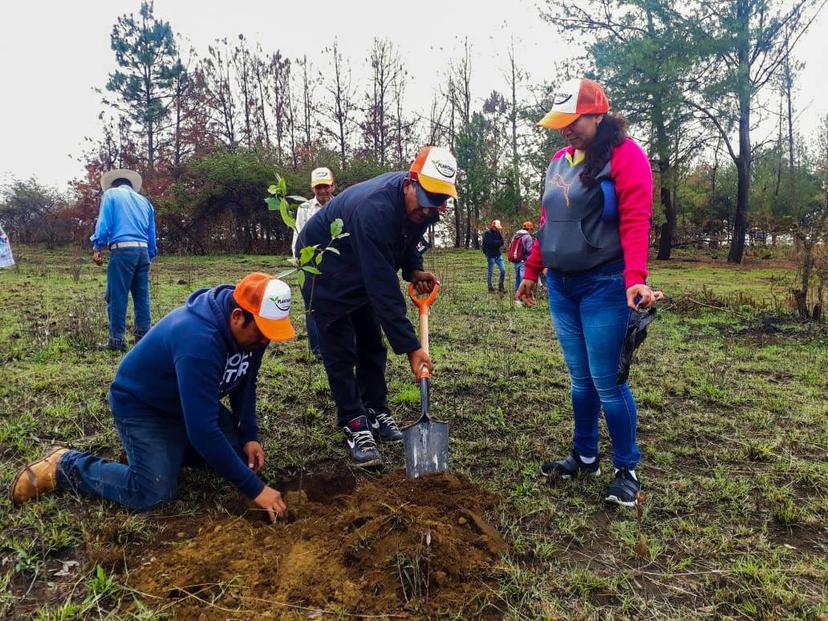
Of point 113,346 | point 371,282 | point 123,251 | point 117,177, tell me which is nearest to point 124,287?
point 123,251

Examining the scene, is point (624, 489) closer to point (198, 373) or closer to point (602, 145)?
point (602, 145)

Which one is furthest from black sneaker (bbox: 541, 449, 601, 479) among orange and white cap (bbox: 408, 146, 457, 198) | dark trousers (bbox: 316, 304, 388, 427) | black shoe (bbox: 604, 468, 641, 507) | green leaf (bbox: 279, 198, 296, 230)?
green leaf (bbox: 279, 198, 296, 230)

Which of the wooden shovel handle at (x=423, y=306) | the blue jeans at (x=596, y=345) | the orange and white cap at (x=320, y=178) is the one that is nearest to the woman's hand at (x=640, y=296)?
the blue jeans at (x=596, y=345)

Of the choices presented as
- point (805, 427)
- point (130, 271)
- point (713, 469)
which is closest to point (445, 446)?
point (713, 469)

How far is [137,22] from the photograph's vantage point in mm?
26844

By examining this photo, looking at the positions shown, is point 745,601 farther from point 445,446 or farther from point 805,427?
point 805,427

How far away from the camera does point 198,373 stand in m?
2.31

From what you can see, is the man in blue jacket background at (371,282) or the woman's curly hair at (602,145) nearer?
the woman's curly hair at (602,145)

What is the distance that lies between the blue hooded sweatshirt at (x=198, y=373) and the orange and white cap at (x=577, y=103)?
1768 millimetres

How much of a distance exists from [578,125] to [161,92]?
3012cm

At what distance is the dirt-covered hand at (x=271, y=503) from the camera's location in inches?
95.0

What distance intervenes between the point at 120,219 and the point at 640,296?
5.09 metres

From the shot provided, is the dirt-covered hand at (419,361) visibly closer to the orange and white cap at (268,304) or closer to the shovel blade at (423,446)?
A: the shovel blade at (423,446)

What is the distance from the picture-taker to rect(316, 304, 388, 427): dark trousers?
340 centimetres
